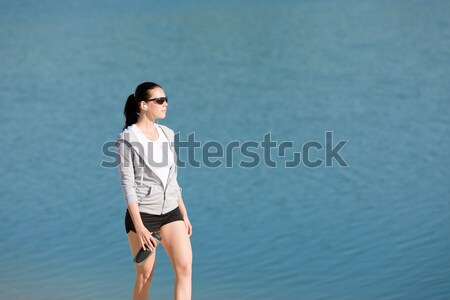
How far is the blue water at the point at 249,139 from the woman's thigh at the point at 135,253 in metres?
1.64

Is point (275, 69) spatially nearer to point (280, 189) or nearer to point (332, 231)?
point (280, 189)

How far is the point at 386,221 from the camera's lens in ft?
26.2

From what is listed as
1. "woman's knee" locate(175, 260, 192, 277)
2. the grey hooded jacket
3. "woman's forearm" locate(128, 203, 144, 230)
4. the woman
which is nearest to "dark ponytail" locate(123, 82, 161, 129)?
the woman

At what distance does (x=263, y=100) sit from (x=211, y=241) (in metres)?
6.35

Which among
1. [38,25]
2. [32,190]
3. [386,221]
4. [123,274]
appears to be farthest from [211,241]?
[38,25]

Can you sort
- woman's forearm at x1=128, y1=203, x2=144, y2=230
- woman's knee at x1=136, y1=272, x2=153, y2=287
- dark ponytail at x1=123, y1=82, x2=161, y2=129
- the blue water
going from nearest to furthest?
woman's forearm at x1=128, y1=203, x2=144, y2=230 < dark ponytail at x1=123, y1=82, x2=161, y2=129 < woman's knee at x1=136, y1=272, x2=153, y2=287 < the blue water

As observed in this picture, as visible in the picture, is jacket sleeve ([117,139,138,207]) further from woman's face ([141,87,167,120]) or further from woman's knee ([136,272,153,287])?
woman's knee ([136,272,153,287])

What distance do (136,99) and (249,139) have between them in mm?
7185

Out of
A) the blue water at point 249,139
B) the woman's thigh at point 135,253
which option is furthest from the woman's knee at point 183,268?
the blue water at point 249,139

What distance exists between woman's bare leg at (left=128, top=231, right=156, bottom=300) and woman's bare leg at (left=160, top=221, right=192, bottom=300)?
12cm

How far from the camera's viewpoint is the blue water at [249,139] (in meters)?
6.93

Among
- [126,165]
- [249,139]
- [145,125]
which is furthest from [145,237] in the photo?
[249,139]

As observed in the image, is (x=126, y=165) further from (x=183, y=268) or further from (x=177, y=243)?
(x=183, y=268)

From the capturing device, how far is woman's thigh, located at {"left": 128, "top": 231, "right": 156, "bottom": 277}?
4602 mm
